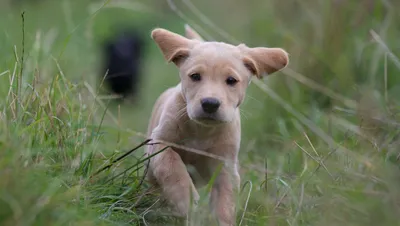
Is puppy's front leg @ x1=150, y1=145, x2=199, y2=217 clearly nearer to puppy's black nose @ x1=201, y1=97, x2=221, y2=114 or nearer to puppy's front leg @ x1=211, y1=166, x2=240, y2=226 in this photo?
puppy's front leg @ x1=211, y1=166, x2=240, y2=226

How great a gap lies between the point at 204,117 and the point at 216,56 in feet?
1.22

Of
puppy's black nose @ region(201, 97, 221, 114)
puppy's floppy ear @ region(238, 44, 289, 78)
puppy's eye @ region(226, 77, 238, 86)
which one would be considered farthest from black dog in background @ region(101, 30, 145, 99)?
puppy's black nose @ region(201, 97, 221, 114)

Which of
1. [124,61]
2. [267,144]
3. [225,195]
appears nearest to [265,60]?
[225,195]

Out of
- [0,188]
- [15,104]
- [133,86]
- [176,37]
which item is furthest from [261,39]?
[0,188]

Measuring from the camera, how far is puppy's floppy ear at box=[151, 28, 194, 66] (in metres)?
4.64

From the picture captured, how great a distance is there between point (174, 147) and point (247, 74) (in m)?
0.57

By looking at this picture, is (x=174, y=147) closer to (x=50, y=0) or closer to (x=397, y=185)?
(x=397, y=185)

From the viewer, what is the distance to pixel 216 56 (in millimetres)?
4465

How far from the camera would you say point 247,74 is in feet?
15.1

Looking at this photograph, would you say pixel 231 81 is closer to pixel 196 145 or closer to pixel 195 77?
Answer: pixel 195 77

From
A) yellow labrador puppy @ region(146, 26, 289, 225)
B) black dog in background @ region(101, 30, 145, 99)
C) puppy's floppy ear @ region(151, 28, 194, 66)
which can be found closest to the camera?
yellow labrador puppy @ region(146, 26, 289, 225)

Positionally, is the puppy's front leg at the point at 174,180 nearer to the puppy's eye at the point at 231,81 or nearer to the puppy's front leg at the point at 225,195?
the puppy's front leg at the point at 225,195

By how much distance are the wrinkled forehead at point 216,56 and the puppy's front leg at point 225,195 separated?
1.94 ft

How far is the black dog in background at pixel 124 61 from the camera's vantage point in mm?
11047
